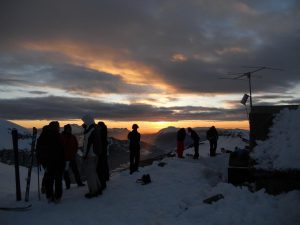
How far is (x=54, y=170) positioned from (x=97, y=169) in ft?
6.36

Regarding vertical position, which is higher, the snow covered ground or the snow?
the snow

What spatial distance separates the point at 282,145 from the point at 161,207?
3.99m

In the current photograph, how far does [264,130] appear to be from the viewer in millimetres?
12602

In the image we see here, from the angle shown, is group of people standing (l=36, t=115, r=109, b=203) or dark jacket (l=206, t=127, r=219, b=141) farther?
dark jacket (l=206, t=127, r=219, b=141)

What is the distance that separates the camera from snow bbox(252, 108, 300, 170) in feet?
33.4

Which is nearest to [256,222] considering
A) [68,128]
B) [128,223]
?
[128,223]

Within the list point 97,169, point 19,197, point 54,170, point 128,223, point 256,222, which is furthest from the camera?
point 97,169

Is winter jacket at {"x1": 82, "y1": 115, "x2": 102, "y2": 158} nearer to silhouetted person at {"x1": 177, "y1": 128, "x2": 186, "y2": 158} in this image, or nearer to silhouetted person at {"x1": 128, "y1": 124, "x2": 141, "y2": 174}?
silhouetted person at {"x1": 128, "y1": 124, "x2": 141, "y2": 174}

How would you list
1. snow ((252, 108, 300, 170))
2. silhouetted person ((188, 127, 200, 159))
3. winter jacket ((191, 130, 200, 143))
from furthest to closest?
winter jacket ((191, 130, 200, 143))
silhouetted person ((188, 127, 200, 159))
snow ((252, 108, 300, 170))

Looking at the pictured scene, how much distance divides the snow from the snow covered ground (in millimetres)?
895

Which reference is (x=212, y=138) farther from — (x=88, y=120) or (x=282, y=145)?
(x=88, y=120)

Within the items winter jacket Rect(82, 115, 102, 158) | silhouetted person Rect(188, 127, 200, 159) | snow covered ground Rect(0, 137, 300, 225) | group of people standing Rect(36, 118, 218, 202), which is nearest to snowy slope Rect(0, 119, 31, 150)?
silhouetted person Rect(188, 127, 200, 159)

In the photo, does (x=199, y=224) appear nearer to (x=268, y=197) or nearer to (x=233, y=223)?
(x=233, y=223)

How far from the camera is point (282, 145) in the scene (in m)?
10.9
